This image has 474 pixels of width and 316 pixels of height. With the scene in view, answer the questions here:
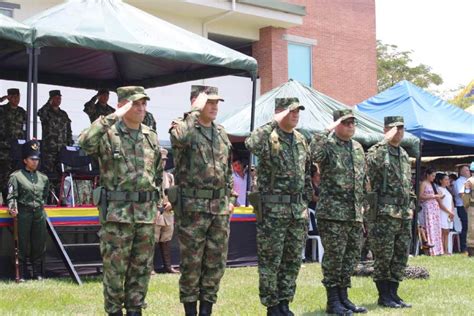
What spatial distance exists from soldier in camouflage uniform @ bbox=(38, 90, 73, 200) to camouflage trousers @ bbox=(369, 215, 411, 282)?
567cm

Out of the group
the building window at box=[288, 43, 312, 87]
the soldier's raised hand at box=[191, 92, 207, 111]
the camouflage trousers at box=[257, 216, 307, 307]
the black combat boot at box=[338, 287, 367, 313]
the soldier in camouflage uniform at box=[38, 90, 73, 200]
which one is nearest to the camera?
the soldier's raised hand at box=[191, 92, 207, 111]

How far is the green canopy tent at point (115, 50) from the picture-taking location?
9906mm

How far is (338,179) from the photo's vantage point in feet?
23.6

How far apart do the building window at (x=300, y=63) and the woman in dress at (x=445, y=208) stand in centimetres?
669

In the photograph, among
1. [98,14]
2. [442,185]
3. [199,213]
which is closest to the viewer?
[199,213]

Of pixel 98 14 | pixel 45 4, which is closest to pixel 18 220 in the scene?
pixel 98 14

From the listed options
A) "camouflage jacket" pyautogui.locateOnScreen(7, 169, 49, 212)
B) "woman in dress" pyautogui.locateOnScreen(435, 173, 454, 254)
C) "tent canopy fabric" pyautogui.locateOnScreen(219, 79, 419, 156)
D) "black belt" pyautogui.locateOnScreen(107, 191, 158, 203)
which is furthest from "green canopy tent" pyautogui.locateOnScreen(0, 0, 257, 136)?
"woman in dress" pyautogui.locateOnScreen(435, 173, 454, 254)

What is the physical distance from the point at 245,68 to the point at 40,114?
3.42 metres

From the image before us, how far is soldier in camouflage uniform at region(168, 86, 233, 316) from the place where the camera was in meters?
6.05

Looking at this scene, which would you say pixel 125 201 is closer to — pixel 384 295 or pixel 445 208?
pixel 384 295

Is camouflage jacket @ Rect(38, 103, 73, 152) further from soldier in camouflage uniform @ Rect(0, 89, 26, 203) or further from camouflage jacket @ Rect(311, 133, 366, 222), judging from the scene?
camouflage jacket @ Rect(311, 133, 366, 222)

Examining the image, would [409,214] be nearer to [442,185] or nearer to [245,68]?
[245,68]

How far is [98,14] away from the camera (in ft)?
35.6

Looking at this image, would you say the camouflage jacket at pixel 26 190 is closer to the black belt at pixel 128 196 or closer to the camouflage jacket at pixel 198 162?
the camouflage jacket at pixel 198 162
